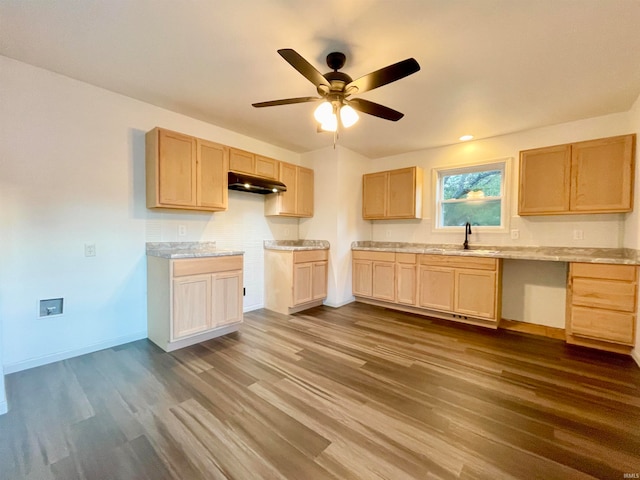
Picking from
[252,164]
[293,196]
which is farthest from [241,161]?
[293,196]

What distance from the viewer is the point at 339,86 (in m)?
2.01

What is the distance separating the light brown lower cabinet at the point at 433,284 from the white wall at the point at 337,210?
0.95ft

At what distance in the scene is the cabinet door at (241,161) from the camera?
3.41 meters

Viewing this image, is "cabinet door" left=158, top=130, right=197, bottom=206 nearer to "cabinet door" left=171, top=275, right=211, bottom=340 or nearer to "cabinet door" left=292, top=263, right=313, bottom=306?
"cabinet door" left=171, top=275, right=211, bottom=340

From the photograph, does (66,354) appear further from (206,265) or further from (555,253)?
(555,253)

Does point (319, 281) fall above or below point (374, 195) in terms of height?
below

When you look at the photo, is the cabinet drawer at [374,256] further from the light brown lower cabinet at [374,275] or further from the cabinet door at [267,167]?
the cabinet door at [267,167]

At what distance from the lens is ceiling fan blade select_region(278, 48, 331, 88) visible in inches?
61.9

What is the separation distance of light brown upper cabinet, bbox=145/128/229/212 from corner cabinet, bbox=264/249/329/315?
116 centimetres

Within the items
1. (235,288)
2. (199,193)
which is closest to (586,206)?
(235,288)

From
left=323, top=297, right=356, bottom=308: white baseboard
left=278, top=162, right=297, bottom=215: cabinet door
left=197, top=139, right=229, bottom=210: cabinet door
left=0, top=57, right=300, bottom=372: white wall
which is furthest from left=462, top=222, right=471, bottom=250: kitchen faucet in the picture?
left=0, top=57, right=300, bottom=372: white wall

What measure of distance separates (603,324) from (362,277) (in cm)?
272

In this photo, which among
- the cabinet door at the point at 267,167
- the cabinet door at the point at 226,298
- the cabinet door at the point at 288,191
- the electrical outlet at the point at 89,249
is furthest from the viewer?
the cabinet door at the point at 288,191

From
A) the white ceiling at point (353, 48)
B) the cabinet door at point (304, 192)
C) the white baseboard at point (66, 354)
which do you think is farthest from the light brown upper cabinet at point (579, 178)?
the white baseboard at point (66, 354)
